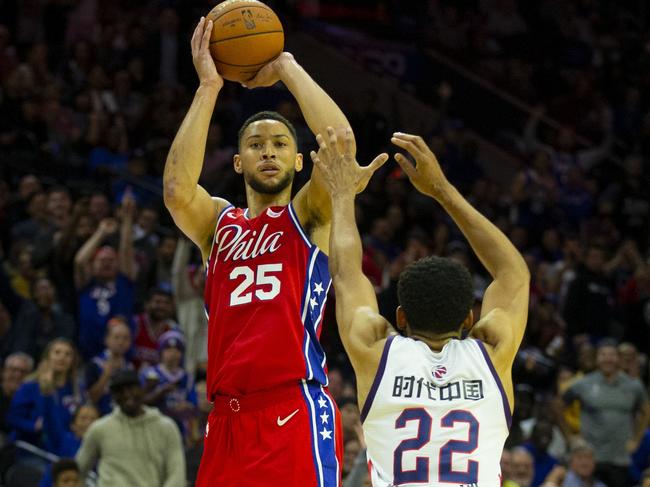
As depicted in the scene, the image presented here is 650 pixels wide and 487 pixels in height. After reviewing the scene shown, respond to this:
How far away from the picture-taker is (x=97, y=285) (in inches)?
463

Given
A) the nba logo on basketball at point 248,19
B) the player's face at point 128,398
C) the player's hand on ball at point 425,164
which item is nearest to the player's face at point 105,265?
the player's face at point 128,398

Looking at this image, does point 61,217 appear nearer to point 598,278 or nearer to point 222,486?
point 598,278

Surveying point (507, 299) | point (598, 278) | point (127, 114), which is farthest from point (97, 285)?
point (507, 299)

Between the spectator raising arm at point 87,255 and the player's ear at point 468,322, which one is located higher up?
the spectator raising arm at point 87,255

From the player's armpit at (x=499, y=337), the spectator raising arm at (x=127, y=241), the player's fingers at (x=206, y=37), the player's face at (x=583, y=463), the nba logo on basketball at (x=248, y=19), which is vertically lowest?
the player's face at (x=583, y=463)

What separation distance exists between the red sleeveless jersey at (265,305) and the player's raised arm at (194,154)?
0.19m

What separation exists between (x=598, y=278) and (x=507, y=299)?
1014 cm

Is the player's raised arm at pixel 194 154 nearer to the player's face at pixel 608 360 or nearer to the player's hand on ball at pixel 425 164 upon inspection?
the player's hand on ball at pixel 425 164

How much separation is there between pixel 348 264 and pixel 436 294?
0.36 metres

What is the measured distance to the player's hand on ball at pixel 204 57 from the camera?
5789 mm

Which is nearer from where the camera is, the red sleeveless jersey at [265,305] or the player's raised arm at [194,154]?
the red sleeveless jersey at [265,305]

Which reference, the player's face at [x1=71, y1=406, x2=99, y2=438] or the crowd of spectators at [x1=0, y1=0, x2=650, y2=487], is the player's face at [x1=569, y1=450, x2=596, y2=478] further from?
the player's face at [x1=71, y1=406, x2=99, y2=438]

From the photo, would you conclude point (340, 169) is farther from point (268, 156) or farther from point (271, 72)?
point (271, 72)

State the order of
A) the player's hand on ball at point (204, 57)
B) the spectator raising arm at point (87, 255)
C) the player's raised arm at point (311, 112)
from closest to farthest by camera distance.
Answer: the player's raised arm at point (311, 112)
the player's hand on ball at point (204, 57)
the spectator raising arm at point (87, 255)
